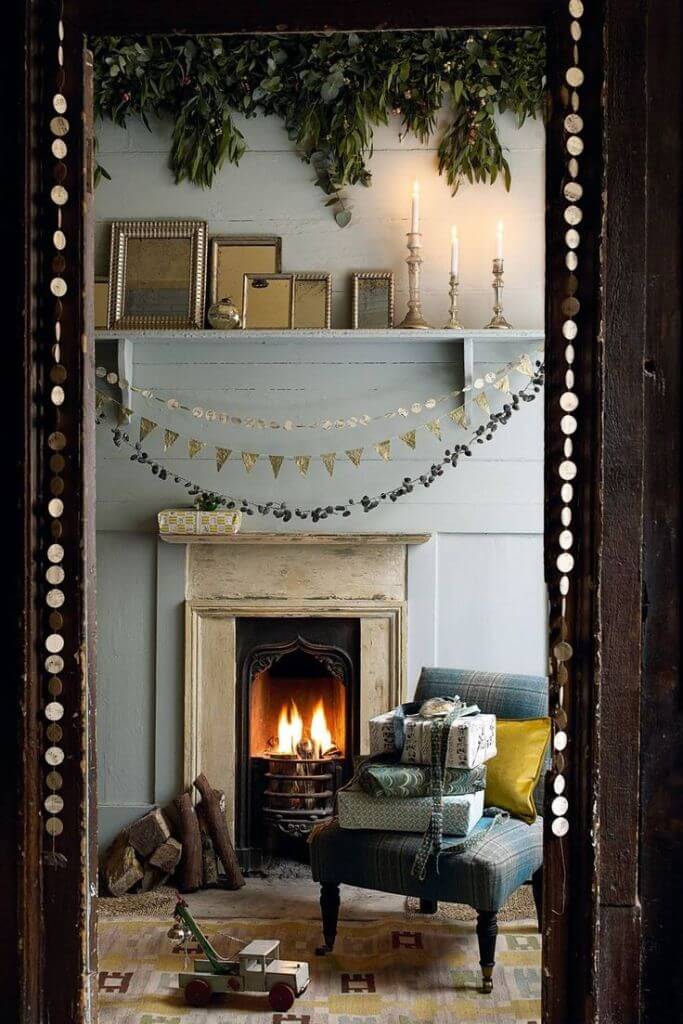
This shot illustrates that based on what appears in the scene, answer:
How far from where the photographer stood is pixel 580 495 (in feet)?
5.30

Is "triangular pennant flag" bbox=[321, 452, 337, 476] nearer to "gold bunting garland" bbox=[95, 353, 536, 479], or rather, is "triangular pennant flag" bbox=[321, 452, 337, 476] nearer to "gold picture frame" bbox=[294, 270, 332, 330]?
"gold bunting garland" bbox=[95, 353, 536, 479]

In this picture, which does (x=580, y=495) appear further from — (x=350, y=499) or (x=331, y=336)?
(x=350, y=499)

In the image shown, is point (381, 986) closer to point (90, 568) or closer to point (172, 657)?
point (172, 657)

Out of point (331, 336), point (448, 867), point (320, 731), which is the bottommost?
point (448, 867)

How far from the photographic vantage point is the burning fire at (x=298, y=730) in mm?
4102

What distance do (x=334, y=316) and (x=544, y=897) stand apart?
103 inches

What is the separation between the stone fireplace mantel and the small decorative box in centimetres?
11

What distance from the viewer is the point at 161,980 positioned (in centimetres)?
305

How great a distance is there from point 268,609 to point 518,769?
109 centimetres

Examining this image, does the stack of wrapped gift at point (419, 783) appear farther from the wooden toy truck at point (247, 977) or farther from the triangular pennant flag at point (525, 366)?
the triangular pennant flag at point (525, 366)

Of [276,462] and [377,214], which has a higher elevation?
[377,214]

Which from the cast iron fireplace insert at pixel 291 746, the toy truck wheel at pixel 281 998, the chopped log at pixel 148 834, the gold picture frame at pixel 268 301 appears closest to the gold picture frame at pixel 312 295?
the gold picture frame at pixel 268 301

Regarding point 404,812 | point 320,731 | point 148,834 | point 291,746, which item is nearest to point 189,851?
point 148,834

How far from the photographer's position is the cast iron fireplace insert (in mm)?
3988
